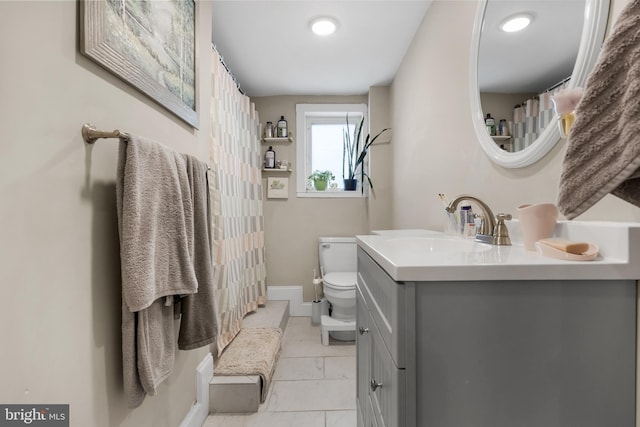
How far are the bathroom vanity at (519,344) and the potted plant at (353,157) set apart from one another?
2.41m

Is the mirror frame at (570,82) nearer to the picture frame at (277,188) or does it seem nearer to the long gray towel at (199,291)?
the long gray towel at (199,291)

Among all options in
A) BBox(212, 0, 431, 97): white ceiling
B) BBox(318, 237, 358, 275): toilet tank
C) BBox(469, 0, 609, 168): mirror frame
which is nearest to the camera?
BBox(469, 0, 609, 168): mirror frame

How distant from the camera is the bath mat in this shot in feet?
5.47

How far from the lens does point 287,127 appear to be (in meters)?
3.05

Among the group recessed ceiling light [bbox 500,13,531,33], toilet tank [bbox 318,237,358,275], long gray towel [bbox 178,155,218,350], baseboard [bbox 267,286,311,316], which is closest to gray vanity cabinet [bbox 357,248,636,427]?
long gray towel [bbox 178,155,218,350]

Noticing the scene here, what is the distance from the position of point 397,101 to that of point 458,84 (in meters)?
1.19

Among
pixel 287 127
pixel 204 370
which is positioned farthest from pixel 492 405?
pixel 287 127

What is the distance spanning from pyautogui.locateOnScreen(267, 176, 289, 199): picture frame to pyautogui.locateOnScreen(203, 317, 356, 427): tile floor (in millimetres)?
1399

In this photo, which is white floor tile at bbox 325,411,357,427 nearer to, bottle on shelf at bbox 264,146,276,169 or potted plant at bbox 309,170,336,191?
potted plant at bbox 309,170,336,191

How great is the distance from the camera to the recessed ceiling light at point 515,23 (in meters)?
1.00

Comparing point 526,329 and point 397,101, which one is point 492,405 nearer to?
point 526,329

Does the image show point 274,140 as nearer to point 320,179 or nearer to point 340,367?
point 320,179

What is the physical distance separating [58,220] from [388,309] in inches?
31.9

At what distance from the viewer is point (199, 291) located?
1.13 m
